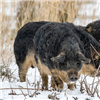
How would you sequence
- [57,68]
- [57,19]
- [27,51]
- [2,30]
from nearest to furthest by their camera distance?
[57,68], [27,51], [2,30], [57,19]

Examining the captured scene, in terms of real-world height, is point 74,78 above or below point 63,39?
below

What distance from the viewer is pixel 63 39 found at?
11.6 ft

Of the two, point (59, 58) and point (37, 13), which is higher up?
point (37, 13)

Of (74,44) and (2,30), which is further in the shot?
(2,30)

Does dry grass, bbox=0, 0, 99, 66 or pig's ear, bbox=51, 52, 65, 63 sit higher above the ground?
dry grass, bbox=0, 0, 99, 66

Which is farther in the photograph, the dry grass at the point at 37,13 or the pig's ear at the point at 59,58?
the dry grass at the point at 37,13

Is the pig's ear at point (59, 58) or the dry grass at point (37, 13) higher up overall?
the dry grass at point (37, 13)

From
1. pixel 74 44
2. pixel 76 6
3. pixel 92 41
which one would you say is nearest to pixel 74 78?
pixel 74 44

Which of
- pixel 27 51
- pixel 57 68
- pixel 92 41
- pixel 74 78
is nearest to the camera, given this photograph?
pixel 74 78

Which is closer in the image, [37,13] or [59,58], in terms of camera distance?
[59,58]

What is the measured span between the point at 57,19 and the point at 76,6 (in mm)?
564

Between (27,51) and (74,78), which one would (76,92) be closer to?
(74,78)

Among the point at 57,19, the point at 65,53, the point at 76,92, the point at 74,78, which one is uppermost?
the point at 57,19

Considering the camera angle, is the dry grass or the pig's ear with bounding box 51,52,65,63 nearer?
the pig's ear with bounding box 51,52,65,63
